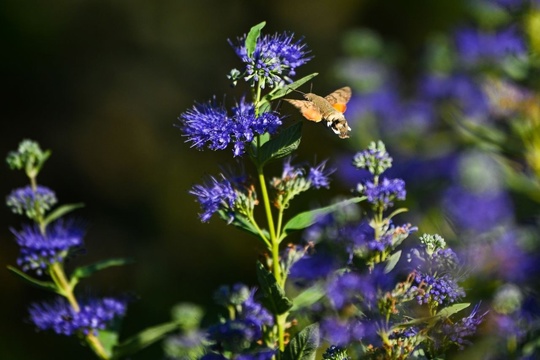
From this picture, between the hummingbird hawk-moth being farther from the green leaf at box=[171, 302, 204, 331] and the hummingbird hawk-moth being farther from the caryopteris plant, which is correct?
the green leaf at box=[171, 302, 204, 331]

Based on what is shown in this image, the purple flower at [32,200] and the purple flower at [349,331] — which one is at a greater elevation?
the purple flower at [32,200]

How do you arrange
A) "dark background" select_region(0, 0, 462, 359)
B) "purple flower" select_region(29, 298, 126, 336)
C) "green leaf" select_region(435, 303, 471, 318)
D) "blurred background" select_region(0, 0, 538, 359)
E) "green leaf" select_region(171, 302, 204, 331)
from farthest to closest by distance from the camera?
1. "dark background" select_region(0, 0, 462, 359)
2. "blurred background" select_region(0, 0, 538, 359)
3. "green leaf" select_region(171, 302, 204, 331)
4. "purple flower" select_region(29, 298, 126, 336)
5. "green leaf" select_region(435, 303, 471, 318)

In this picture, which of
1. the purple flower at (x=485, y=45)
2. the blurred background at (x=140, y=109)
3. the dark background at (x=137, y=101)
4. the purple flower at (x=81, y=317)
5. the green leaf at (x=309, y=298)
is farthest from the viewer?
the dark background at (x=137, y=101)

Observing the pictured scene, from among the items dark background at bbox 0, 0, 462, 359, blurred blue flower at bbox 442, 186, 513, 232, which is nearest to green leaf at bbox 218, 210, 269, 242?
blurred blue flower at bbox 442, 186, 513, 232

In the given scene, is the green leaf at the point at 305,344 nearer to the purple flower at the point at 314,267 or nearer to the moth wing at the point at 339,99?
the purple flower at the point at 314,267

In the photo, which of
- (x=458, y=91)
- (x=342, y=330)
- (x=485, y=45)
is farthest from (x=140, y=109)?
(x=342, y=330)

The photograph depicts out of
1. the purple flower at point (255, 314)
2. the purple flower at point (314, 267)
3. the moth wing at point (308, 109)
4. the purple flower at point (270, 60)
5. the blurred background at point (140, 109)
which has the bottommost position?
the purple flower at point (255, 314)

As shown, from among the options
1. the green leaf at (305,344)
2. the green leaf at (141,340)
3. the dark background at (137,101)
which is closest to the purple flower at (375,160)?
the green leaf at (305,344)

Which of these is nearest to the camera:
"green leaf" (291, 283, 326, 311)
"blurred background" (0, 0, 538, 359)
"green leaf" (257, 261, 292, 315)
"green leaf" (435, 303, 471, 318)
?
"green leaf" (435, 303, 471, 318)
